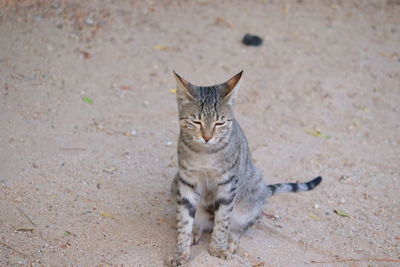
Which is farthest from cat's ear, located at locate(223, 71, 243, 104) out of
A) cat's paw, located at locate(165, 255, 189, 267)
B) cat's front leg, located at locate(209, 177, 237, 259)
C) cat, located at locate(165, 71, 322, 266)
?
cat's paw, located at locate(165, 255, 189, 267)

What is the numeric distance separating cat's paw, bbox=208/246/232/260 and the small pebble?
4.69 m

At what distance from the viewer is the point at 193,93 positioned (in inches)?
166

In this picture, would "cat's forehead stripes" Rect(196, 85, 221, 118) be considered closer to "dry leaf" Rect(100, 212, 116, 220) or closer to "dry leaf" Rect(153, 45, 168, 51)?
"dry leaf" Rect(100, 212, 116, 220)

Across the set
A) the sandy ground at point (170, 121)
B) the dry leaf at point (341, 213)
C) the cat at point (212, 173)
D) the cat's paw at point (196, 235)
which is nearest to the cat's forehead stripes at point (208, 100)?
the cat at point (212, 173)

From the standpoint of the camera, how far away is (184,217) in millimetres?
4410

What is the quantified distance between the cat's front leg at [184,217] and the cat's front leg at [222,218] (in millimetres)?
230

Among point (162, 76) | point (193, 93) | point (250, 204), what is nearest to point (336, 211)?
point (250, 204)

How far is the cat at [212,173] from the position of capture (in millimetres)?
4188

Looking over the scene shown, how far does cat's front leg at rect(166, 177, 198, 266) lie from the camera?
173 inches

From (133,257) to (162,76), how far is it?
12.1 feet

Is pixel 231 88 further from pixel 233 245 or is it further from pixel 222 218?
pixel 233 245

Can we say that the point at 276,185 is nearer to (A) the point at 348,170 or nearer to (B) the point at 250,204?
(B) the point at 250,204

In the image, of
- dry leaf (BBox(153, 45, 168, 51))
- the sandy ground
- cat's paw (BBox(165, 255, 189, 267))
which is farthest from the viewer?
dry leaf (BBox(153, 45, 168, 51))

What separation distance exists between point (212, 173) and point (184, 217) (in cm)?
48
